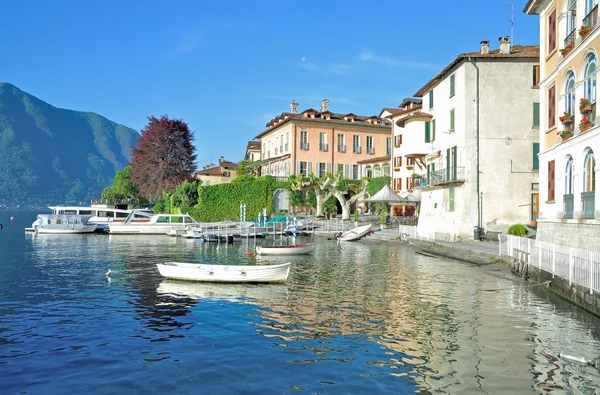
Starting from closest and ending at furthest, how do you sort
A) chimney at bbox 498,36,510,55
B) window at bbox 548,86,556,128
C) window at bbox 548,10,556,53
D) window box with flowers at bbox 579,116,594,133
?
window box with flowers at bbox 579,116,594,133, window at bbox 548,86,556,128, window at bbox 548,10,556,53, chimney at bbox 498,36,510,55

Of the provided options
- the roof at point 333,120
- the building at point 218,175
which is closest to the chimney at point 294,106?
the roof at point 333,120

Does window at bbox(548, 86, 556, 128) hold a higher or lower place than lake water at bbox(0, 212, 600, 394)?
higher

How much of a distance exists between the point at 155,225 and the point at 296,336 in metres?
44.3

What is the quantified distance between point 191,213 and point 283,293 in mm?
42600

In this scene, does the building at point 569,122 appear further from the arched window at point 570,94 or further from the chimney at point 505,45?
the chimney at point 505,45

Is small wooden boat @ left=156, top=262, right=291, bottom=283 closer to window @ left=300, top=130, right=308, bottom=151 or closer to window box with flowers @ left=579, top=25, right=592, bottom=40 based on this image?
window box with flowers @ left=579, top=25, right=592, bottom=40

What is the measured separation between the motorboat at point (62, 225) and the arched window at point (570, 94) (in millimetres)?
49898

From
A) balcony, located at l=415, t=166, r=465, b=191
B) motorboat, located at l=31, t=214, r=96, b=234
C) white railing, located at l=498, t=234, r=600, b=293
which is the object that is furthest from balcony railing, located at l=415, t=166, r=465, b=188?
motorboat, located at l=31, t=214, r=96, b=234

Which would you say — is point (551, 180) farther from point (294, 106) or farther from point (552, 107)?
point (294, 106)

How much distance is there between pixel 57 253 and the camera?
34.6 meters

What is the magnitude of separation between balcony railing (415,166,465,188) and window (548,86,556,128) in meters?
12.1

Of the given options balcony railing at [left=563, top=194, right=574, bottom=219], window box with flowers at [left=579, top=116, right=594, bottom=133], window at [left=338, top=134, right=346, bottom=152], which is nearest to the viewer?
window box with flowers at [left=579, top=116, right=594, bottom=133]

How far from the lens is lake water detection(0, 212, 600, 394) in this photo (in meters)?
9.54

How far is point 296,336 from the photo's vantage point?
1273 centimetres
